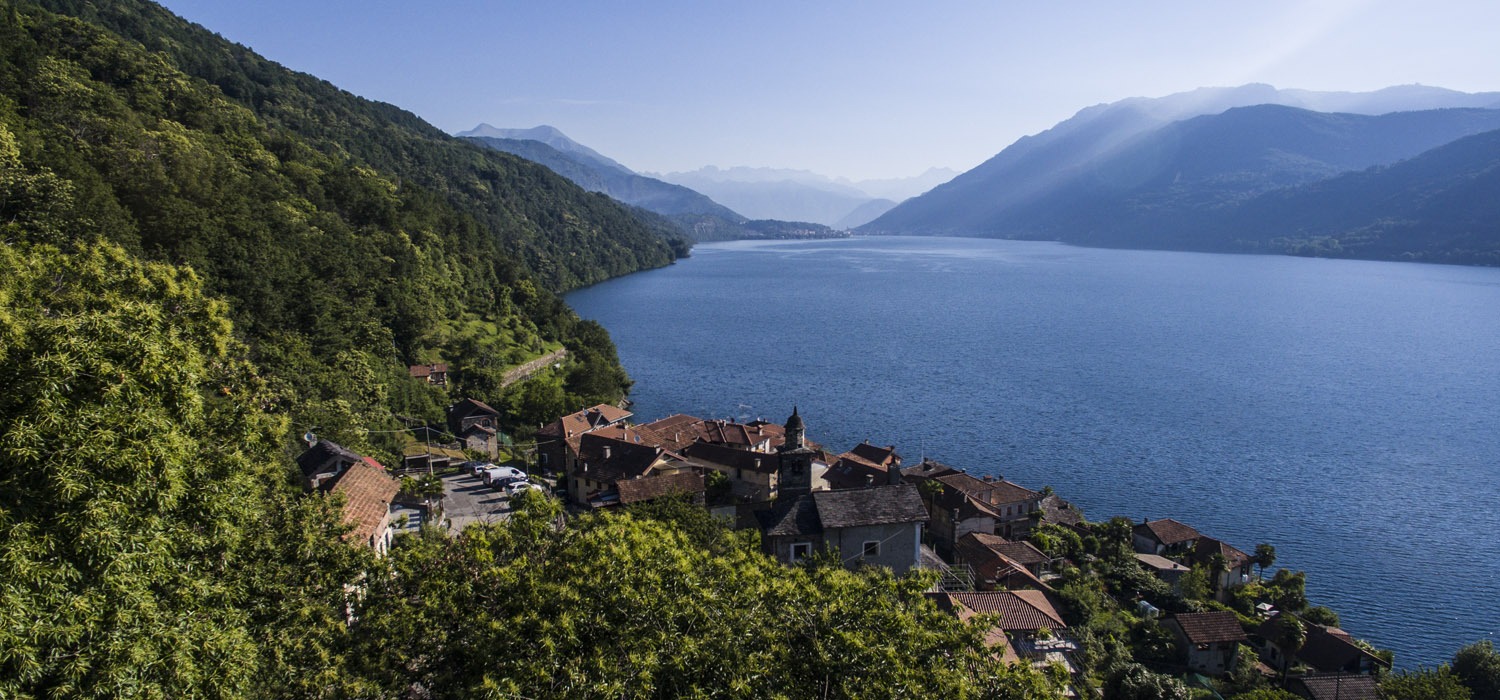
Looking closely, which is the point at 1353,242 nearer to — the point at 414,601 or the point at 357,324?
the point at 357,324

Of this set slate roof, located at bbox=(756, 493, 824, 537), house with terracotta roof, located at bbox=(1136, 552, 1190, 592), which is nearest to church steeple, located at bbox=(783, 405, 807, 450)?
slate roof, located at bbox=(756, 493, 824, 537)

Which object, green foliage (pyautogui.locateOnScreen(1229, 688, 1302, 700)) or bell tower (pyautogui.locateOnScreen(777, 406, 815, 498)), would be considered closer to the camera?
green foliage (pyautogui.locateOnScreen(1229, 688, 1302, 700))

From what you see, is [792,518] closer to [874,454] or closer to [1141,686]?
[1141,686]

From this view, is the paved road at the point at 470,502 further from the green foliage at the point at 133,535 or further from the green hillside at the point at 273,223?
the green foliage at the point at 133,535

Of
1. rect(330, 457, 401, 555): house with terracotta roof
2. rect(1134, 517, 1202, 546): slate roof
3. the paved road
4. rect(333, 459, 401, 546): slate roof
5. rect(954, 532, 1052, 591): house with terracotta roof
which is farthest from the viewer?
rect(1134, 517, 1202, 546): slate roof

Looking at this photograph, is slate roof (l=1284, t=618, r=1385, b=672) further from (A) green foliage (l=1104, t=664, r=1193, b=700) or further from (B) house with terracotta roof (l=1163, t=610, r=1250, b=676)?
(A) green foliage (l=1104, t=664, r=1193, b=700)

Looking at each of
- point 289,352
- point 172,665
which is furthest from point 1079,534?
point 289,352

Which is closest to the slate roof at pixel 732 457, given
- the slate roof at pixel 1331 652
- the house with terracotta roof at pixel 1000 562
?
the house with terracotta roof at pixel 1000 562

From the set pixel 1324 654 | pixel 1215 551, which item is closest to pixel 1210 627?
pixel 1324 654
